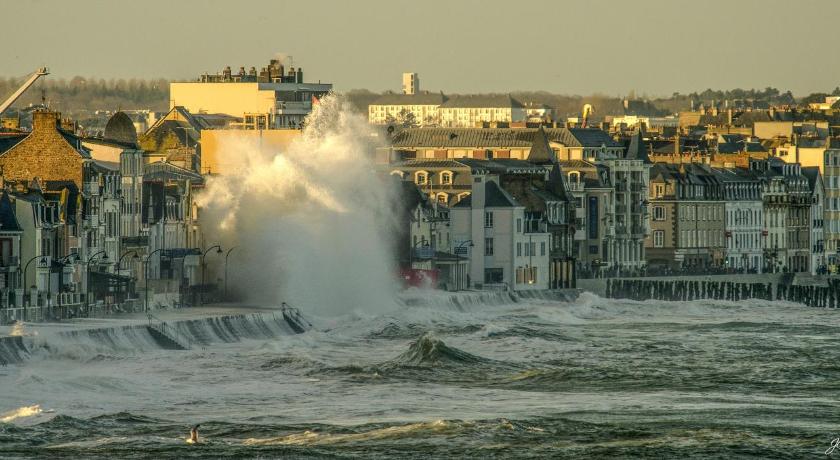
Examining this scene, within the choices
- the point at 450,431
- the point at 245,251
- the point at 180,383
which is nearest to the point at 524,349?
the point at 245,251

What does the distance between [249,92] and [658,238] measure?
28.9 metres

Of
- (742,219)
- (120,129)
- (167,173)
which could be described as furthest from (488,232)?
(742,219)

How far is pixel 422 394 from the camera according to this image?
277ft

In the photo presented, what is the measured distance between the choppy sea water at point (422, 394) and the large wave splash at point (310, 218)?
2910mm

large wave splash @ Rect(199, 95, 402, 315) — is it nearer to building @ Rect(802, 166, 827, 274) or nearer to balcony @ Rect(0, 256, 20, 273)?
balcony @ Rect(0, 256, 20, 273)

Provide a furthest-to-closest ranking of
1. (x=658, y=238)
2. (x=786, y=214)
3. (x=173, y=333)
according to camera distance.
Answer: (x=786, y=214), (x=658, y=238), (x=173, y=333)

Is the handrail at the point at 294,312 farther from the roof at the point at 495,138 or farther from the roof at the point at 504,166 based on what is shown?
the roof at the point at 495,138

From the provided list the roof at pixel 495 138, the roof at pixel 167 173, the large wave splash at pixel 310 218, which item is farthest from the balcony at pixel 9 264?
the roof at pixel 495 138

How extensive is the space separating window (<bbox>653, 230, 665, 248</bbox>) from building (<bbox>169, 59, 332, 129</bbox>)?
2375 cm

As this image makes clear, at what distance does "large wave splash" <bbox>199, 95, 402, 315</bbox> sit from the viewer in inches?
4614

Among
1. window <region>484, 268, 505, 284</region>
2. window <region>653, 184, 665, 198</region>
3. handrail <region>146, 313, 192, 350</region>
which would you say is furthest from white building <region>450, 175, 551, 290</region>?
handrail <region>146, 313, 192, 350</region>

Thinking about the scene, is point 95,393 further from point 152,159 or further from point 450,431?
point 152,159

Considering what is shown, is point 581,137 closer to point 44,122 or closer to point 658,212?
point 658,212

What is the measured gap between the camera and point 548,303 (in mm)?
141500
